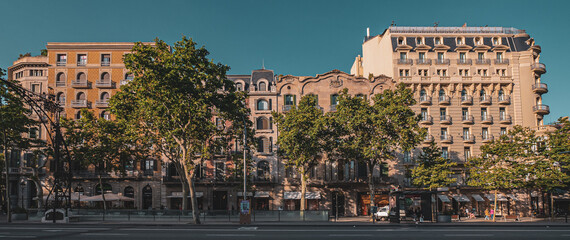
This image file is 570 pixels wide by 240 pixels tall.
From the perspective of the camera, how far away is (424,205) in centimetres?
3275

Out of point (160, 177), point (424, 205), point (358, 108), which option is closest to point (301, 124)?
point (358, 108)

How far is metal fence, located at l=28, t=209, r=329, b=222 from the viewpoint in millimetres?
32938

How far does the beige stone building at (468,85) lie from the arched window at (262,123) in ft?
54.1

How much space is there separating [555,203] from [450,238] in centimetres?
3675

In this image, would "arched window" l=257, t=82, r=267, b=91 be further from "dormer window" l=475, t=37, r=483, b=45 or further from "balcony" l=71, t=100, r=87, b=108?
"dormer window" l=475, t=37, r=483, b=45

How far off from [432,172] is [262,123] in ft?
64.4

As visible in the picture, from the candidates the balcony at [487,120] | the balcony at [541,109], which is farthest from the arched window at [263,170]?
the balcony at [541,109]

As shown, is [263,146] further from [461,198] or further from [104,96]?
[461,198]

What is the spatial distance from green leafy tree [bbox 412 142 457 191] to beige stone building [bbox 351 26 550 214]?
6.01 m

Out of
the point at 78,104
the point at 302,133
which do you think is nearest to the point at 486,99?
the point at 302,133

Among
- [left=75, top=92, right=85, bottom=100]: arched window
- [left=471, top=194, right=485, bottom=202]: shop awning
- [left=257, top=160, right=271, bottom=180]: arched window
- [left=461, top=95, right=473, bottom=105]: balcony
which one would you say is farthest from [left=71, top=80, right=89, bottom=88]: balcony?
[left=471, top=194, right=485, bottom=202]: shop awning

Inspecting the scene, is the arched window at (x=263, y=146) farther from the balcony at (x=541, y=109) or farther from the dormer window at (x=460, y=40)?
the balcony at (x=541, y=109)

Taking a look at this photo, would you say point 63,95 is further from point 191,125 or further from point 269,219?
point 269,219

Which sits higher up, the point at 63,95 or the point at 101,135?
the point at 63,95
